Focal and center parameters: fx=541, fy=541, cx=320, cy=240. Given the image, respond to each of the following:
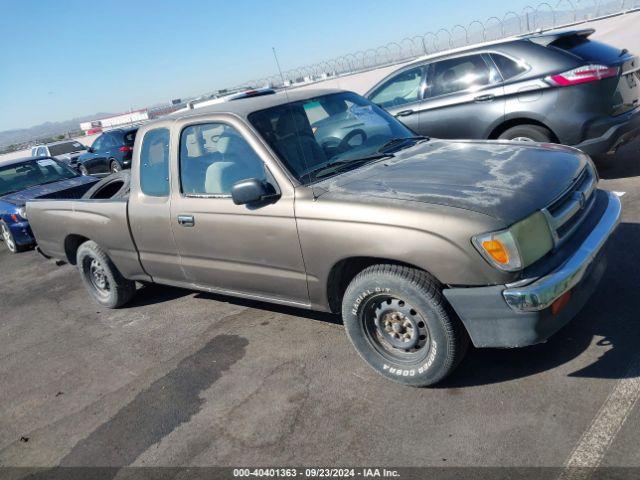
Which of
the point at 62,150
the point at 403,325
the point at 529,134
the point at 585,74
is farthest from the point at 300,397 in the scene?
the point at 62,150

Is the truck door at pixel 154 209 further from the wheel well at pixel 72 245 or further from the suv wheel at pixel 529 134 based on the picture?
the suv wheel at pixel 529 134

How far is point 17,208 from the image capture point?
29.3ft

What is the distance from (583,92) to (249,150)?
4.13 m

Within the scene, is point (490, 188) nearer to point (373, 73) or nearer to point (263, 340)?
point (263, 340)

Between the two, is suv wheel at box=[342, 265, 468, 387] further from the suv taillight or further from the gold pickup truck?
the suv taillight

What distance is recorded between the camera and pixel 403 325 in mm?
3252

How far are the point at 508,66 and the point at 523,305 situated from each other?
4.63 m

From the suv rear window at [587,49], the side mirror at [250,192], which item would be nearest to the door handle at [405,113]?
the suv rear window at [587,49]

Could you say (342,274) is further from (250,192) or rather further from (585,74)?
(585,74)

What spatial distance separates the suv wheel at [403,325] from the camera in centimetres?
299

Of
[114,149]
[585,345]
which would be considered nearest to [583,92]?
[585,345]

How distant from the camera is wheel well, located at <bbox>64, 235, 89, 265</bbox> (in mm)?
5738

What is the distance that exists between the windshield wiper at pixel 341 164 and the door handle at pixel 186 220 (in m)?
1.06

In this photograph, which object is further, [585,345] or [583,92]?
[583,92]
